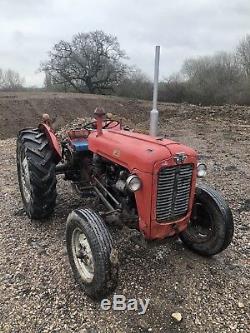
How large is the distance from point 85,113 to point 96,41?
1634cm

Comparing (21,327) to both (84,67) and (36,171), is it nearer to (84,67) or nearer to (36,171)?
(36,171)

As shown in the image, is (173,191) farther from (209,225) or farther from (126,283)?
(126,283)

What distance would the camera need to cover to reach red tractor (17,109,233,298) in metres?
2.91

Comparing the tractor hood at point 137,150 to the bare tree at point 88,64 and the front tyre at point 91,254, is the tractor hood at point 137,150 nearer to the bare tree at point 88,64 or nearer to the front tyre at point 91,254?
the front tyre at point 91,254

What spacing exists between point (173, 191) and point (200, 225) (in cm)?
83

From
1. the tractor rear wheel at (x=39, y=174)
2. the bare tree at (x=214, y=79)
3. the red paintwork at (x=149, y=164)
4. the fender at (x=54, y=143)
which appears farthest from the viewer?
the bare tree at (x=214, y=79)

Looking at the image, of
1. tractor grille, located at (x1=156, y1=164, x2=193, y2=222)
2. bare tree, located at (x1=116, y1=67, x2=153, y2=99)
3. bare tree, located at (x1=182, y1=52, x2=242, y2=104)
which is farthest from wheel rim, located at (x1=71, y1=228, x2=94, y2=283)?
bare tree, located at (x1=116, y1=67, x2=153, y2=99)

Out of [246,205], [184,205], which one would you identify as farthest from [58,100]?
[184,205]

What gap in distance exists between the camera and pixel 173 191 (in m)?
3.07

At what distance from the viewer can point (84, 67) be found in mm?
33469

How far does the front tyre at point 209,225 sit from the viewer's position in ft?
11.2

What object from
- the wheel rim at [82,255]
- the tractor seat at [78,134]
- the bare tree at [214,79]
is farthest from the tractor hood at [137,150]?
the bare tree at [214,79]

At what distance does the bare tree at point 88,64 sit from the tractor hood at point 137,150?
30.6m

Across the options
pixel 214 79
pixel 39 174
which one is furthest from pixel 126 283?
pixel 214 79
